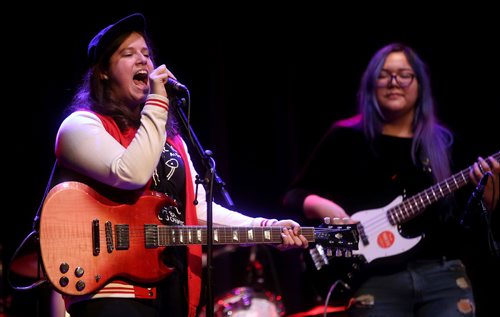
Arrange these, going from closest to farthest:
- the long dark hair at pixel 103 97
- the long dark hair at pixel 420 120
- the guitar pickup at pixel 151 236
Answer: the guitar pickup at pixel 151 236 → the long dark hair at pixel 103 97 → the long dark hair at pixel 420 120

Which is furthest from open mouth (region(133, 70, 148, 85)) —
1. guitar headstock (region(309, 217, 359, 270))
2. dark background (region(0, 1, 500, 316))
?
dark background (region(0, 1, 500, 316))

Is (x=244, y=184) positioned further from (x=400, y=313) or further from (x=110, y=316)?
(x=110, y=316)


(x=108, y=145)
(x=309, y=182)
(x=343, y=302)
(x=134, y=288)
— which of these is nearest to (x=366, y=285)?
(x=343, y=302)

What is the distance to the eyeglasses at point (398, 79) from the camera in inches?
166

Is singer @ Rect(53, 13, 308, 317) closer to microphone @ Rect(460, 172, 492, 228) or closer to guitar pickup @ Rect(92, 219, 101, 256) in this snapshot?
guitar pickup @ Rect(92, 219, 101, 256)

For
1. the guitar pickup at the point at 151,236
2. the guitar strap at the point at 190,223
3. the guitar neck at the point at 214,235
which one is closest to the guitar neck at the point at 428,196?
the guitar neck at the point at 214,235

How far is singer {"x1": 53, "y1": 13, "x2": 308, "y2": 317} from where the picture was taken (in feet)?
8.54

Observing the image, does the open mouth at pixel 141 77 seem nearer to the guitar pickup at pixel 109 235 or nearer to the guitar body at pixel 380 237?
the guitar pickup at pixel 109 235

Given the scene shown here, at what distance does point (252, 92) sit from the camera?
21.2ft

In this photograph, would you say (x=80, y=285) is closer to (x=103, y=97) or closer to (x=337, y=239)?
(x=103, y=97)

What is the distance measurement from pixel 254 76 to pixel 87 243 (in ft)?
13.5

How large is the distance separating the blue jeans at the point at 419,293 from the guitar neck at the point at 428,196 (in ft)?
1.10

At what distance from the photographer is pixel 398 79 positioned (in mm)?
4219

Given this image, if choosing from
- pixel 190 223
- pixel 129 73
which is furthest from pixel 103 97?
pixel 190 223
